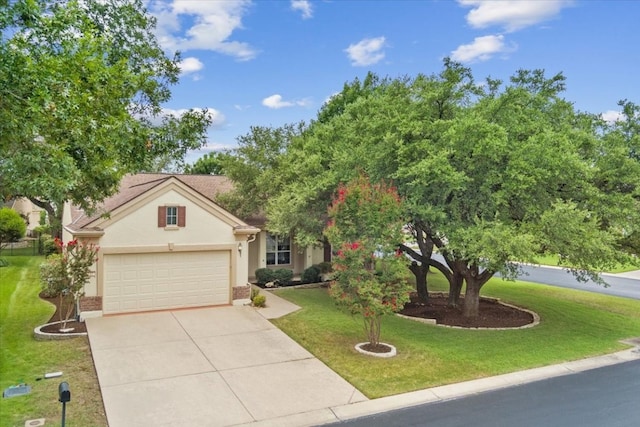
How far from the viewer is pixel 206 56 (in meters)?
20.7

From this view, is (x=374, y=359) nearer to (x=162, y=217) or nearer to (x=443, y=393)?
(x=443, y=393)

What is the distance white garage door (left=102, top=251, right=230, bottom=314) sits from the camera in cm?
1487

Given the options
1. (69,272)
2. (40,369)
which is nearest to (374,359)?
(40,369)

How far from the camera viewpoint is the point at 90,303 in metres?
14.4

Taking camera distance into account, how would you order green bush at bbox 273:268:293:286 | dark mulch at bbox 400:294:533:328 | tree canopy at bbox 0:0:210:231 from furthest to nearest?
green bush at bbox 273:268:293:286, dark mulch at bbox 400:294:533:328, tree canopy at bbox 0:0:210:231

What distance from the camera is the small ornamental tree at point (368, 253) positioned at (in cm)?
1143

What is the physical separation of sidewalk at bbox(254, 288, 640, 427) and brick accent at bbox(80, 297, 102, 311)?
347 inches

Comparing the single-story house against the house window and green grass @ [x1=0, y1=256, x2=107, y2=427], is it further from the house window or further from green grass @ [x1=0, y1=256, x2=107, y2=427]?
the house window

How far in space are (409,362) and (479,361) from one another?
1772 millimetres

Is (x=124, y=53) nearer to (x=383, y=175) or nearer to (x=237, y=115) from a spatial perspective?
(x=383, y=175)

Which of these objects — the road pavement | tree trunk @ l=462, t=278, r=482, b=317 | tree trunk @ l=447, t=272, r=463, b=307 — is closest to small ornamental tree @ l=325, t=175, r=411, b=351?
tree trunk @ l=462, t=278, r=482, b=317

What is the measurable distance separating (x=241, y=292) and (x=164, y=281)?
273 centimetres

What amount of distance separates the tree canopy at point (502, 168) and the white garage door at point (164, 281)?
19.0 feet

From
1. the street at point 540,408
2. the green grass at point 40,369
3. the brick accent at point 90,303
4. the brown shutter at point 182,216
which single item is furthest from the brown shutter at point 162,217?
the street at point 540,408
